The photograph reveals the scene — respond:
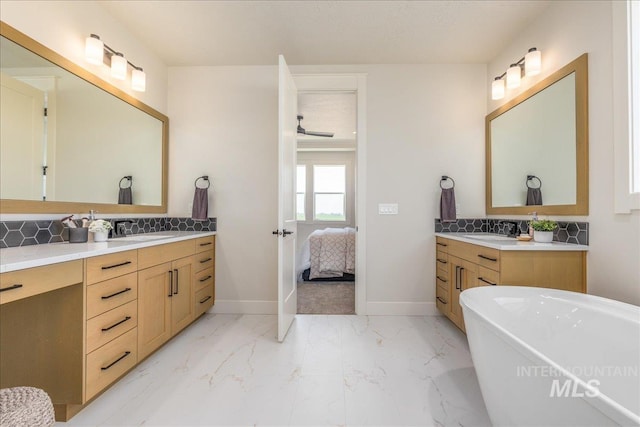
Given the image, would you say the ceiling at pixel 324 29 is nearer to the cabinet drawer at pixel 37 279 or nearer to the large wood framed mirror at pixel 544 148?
the large wood framed mirror at pixel 544 148

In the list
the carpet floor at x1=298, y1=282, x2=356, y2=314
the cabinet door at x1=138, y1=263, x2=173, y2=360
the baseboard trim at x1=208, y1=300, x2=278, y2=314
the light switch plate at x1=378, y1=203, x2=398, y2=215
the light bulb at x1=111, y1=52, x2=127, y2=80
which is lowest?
the carpet floor at x1=298, y1=282, x2=356, y2=314

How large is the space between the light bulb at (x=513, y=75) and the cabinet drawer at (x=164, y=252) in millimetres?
3101

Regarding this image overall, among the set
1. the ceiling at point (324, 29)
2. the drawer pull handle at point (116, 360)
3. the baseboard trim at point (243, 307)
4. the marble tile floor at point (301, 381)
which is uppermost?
the ceiling at point (324, 29)

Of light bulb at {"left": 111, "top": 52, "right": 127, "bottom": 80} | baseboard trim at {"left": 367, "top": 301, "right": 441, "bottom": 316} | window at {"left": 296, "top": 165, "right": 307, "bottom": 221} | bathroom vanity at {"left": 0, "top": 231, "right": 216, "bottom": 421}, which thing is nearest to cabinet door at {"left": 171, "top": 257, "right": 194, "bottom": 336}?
bathroom vanity at {"left": 0, "top": 231, "right": 216, "bottom": 421}

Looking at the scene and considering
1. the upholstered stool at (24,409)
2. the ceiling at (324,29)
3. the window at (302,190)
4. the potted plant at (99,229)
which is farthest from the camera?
the window at (302,190)

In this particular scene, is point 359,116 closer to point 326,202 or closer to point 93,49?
point 93,49

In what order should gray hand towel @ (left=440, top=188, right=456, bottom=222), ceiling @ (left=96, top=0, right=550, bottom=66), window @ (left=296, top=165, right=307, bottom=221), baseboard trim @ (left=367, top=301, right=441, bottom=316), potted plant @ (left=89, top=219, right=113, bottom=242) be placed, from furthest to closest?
window @ (left=296, top=165, right=307, bottom=221) → baseboard trim @ (left=367, top=301, right=441, bottom=316) → gray hand towel @ (left=440, top=188, right=456, bottom=222) → ceiling @ (left=96, top=0, right=550, bottom=66) → potted plant @ (left=89, top=219, right=113, bottom=242)

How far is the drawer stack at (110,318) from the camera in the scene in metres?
1.43


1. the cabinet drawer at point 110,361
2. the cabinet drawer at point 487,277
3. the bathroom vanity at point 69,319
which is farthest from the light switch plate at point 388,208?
the cabinet drawer at point 110,361

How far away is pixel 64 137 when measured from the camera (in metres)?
1.88

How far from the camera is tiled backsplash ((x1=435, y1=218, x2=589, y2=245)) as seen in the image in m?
1.81

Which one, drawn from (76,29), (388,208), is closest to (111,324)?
(76,29)

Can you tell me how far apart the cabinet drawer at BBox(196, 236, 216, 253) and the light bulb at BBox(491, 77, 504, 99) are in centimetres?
307

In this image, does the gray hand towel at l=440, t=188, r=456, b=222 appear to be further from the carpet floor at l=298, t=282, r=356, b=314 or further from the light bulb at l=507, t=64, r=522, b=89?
the carpet floor at l=298, t=282, r=356, b=314
